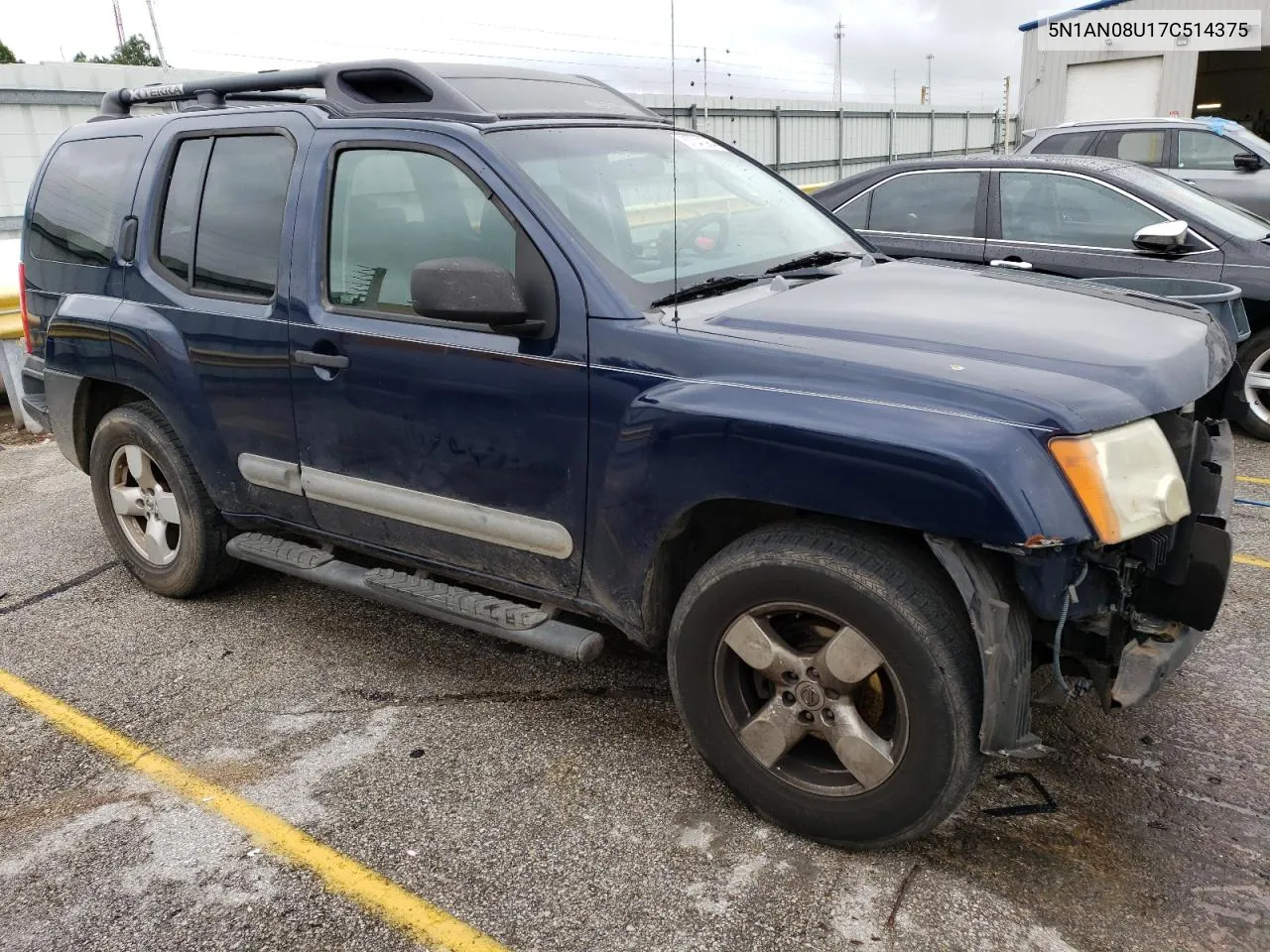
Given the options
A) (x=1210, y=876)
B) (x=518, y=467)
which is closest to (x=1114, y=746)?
(x=1210, y=876)

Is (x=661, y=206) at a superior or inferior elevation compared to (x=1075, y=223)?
superior

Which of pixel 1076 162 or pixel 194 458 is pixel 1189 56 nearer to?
pixel 1076 162

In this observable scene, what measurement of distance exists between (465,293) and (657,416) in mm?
619

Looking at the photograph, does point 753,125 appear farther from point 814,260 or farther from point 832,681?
point 832,681

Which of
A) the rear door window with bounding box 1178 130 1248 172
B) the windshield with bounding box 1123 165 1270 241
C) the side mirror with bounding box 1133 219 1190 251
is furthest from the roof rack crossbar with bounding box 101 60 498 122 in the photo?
the rear door window with bounding box 1178 130 1248 172

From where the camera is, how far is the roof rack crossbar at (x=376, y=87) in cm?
324

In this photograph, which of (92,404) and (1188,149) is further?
Answer: (1188,149)

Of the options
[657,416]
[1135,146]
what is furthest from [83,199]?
[1135,146]

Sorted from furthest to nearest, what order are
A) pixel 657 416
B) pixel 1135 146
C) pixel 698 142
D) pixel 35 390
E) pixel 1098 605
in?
pixel 1135 146, pixel 35 390, pixel 698 142, pixel 657 416, pixel 1098 605

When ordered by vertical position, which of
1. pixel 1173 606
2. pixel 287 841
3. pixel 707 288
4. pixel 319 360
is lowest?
pixel 287 841

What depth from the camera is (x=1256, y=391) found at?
19.8 feet

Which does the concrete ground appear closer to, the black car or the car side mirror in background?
the car side mirror in background

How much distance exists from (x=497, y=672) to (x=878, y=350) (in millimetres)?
1900

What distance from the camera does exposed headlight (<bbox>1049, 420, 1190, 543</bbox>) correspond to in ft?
7.19
